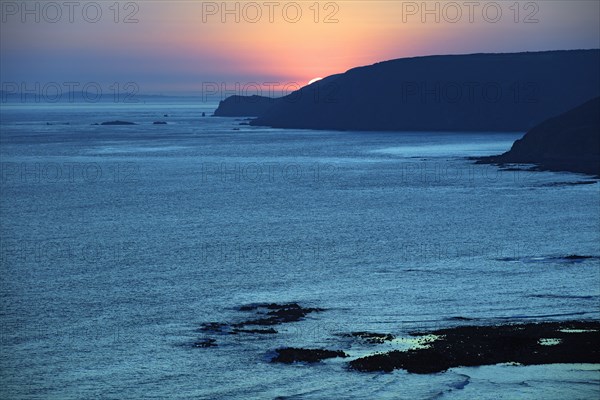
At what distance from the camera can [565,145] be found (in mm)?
129125

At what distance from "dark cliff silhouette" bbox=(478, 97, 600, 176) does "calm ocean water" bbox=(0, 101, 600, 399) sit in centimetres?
1254

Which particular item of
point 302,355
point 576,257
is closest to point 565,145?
point 576,257

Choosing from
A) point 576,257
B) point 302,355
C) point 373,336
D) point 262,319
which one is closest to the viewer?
point 302,355

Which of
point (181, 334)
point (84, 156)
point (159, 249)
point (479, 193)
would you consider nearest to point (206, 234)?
point (159, 249)

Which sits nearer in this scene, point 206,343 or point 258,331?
point 206,343

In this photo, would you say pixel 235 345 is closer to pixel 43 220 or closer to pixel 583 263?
pixel 583 263

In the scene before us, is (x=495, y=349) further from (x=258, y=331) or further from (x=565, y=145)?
(x=565, y=145)

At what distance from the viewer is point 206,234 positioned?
70938 millimetres

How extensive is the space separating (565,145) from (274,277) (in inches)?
3437

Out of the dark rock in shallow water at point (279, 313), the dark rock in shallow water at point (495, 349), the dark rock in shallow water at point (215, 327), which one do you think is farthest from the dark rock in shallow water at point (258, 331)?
the dark rock in shallow water at point (495, 349)

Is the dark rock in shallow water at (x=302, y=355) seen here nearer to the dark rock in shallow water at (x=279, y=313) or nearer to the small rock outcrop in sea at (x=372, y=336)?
the small rock outcrop in sea at (x=372, y=336)

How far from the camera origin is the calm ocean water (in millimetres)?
32719

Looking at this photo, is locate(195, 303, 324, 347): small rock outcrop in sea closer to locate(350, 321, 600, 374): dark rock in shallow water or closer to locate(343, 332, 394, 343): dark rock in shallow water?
locate(343, 332, 394, 343): dark rock in shallow water

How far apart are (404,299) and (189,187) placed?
234 ft
